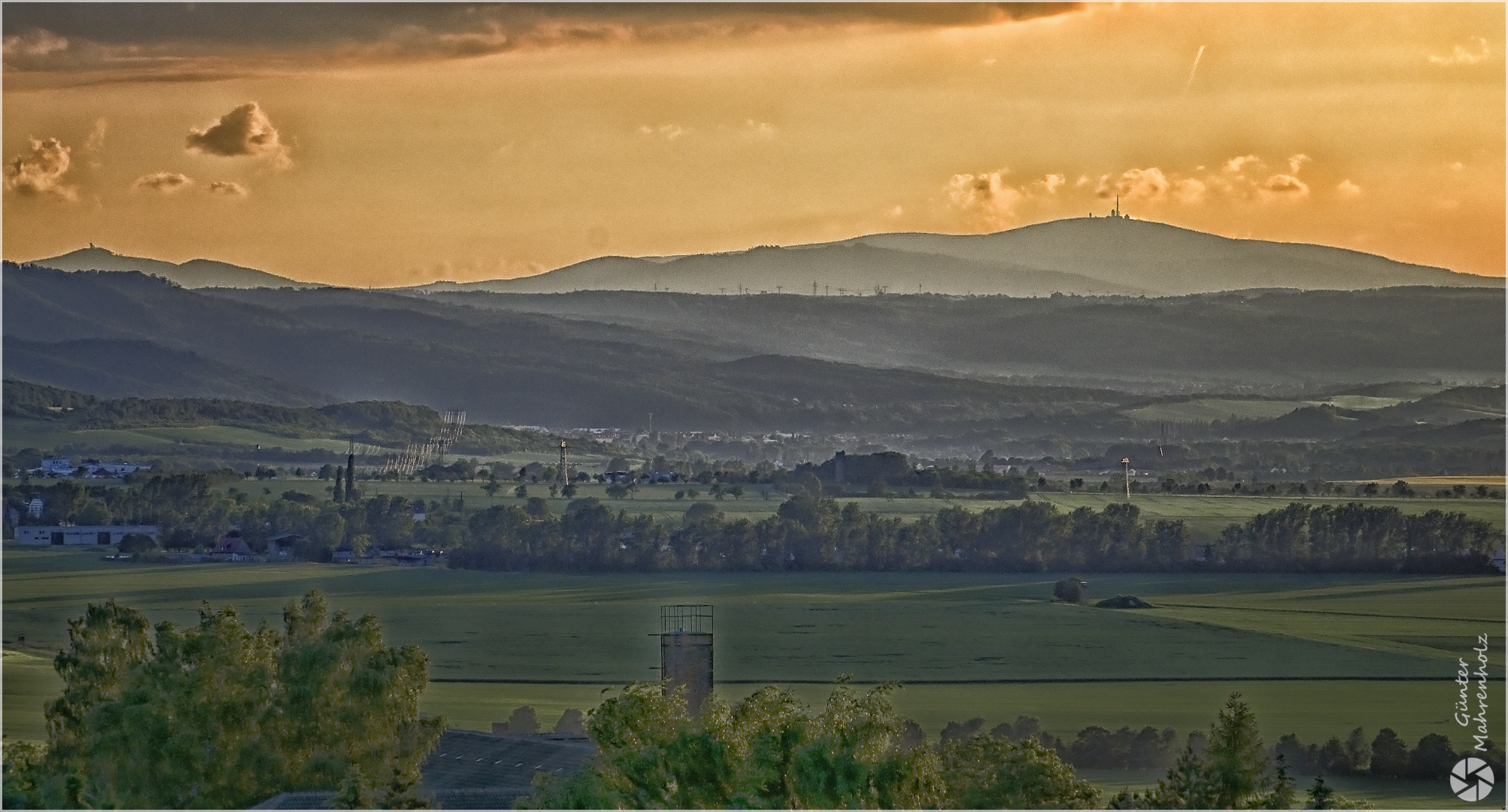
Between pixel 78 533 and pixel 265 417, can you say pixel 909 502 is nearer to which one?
pixel 78 533

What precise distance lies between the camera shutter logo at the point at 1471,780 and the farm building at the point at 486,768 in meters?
16.9

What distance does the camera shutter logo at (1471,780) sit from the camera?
36688mm

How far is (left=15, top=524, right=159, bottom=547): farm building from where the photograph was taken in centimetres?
7662

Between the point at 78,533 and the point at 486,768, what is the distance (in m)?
54.4

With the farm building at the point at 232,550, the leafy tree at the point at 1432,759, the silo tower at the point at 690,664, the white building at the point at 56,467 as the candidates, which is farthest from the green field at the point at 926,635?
the white building at the point at 56,467

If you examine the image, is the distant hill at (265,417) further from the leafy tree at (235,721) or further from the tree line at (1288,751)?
the leafy tree at (235,721)

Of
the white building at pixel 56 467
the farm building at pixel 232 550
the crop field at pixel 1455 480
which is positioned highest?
the white building at pixel 56 467

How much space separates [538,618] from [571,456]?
177 feet

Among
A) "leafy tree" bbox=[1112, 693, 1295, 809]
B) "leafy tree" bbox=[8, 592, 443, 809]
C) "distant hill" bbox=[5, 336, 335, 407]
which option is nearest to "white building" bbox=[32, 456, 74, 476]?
"distant hill" bbox=[5, 336, 335, 407]

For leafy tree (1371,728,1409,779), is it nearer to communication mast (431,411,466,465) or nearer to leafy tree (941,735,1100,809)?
leafy tree (941,735,1100,809)

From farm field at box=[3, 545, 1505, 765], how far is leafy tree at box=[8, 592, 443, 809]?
10812 millimetres

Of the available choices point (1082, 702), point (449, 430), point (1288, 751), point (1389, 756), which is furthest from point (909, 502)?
point (449, 430)

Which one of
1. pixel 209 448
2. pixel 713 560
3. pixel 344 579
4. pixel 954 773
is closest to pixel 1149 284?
pixel 209 448

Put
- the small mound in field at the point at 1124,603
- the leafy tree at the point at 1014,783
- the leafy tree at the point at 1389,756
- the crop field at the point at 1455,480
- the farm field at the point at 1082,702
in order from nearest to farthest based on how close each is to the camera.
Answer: the leafy tree at the point at 1014,783 → the leafy tree at the point at 1389,756 → the farm field at the point at 1082,702 → the small mound in field at the point at 1124,603 → the crop field at the point at 1455,480
